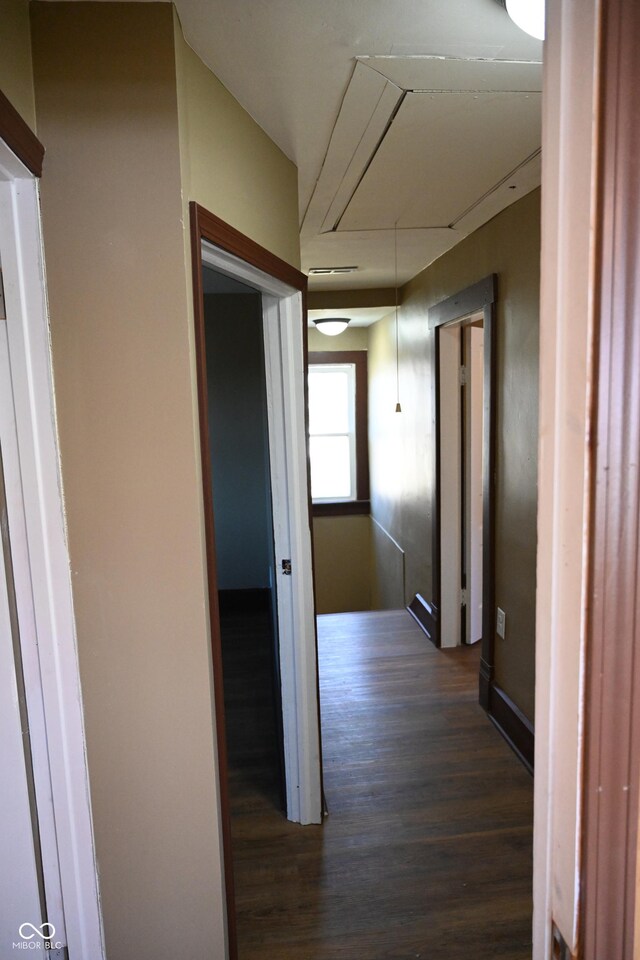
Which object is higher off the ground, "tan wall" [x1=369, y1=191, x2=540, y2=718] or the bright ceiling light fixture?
the bright ceiling light fixture

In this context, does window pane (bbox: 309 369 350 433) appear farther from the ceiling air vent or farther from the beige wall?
the beige wall

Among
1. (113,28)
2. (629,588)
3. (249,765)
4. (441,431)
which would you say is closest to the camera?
(629,588)

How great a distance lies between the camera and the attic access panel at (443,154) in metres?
1.73

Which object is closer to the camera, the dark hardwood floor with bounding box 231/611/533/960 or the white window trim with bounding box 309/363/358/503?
the dark hardwood floor with bounding box 231/611/533/960

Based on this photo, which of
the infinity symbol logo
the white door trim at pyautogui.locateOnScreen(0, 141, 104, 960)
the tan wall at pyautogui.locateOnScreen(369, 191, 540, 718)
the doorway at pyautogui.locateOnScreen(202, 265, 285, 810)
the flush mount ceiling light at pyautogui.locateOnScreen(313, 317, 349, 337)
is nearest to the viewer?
the white door trim at pyautogui.locateOnScreen(0, 141, 104, 960)

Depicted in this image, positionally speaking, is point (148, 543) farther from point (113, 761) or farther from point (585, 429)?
point (585, 429)

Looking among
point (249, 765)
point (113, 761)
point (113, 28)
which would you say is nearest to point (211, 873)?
point (113, 761)

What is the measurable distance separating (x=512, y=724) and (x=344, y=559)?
4.08m

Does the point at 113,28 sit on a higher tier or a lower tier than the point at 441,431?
higher

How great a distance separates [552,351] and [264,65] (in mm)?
1280

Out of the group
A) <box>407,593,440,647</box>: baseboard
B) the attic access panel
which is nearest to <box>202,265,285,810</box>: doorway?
<box>407,593,440,647</box>: baseboard

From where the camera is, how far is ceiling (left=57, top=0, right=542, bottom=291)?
1301 mm

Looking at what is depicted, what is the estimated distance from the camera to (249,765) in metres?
2.88

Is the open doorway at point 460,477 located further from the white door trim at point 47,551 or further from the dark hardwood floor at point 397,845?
the white door trim at point 47,551
